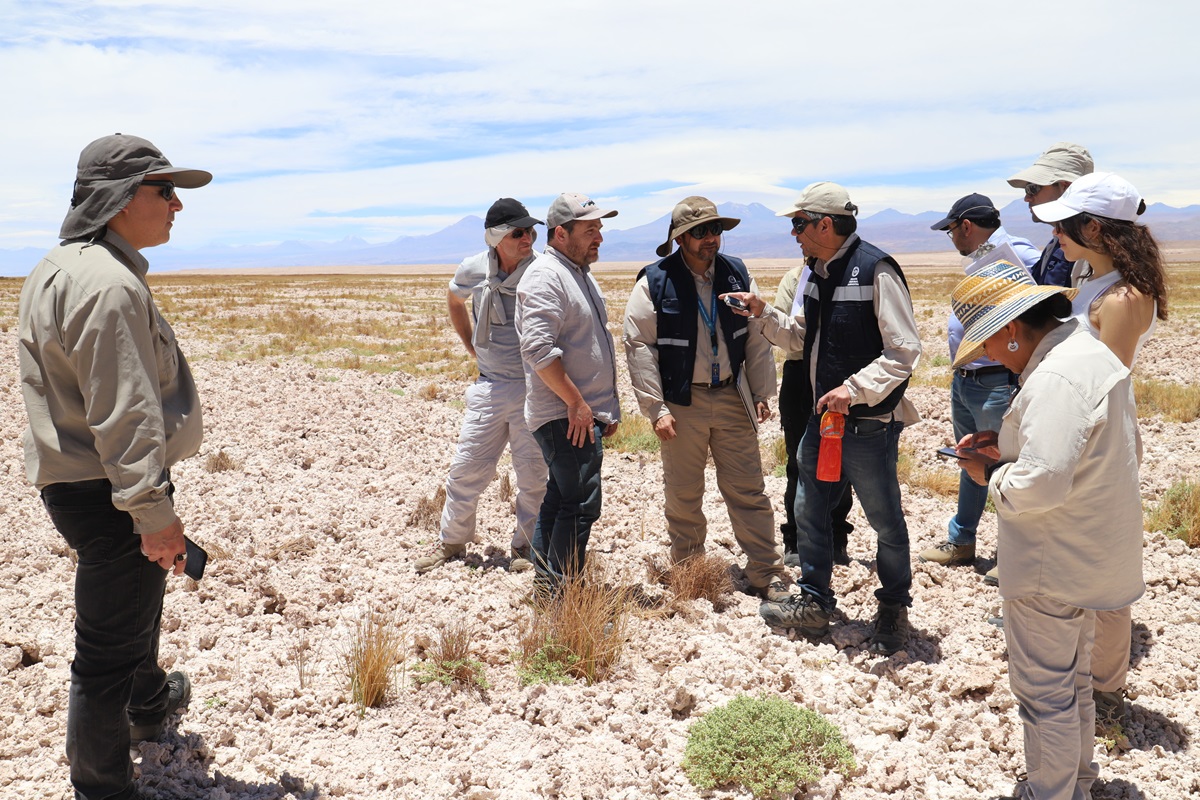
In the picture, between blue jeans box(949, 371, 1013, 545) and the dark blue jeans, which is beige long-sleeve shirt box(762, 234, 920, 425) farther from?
the dark blue jeans

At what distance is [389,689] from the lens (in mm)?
4027

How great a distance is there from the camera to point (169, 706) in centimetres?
369

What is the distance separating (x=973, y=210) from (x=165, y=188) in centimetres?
450

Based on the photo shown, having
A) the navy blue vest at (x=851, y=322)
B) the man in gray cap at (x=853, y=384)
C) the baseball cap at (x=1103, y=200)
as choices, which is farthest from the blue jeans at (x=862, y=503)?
the baseball cap at (x=1103, y=200)

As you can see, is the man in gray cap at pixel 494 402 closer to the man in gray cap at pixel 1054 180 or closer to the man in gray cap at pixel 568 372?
the man in gray cap at pixel 568 372

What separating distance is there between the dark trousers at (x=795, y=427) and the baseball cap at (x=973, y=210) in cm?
134

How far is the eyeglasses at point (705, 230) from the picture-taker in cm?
470

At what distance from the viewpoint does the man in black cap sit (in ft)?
16.5

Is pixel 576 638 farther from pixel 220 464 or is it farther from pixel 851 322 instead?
pixel 220 464

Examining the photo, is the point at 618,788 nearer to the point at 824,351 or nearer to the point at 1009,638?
the point at 1009,638

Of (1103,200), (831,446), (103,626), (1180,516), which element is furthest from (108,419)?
(1180,516)

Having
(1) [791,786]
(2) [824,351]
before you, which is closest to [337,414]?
(2) [824,351]

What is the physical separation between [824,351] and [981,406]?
4.60 ft

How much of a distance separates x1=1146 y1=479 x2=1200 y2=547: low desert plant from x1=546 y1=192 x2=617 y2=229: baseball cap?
4.74 meters
